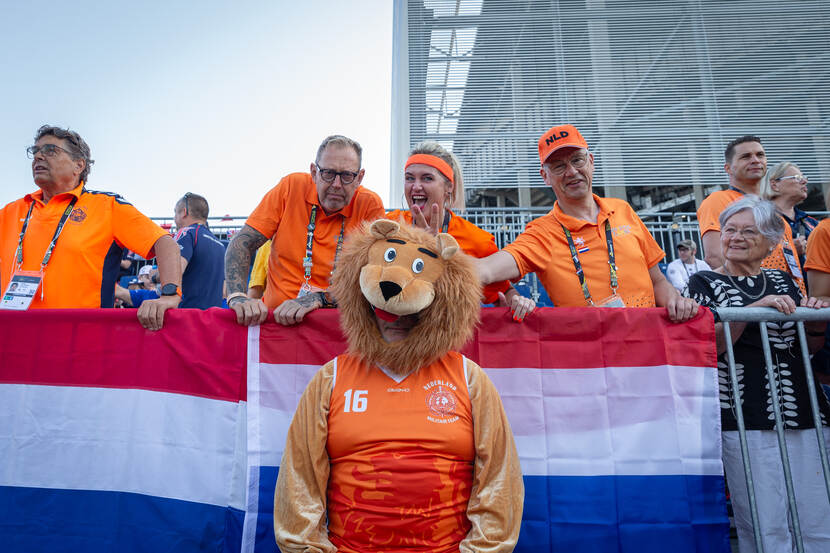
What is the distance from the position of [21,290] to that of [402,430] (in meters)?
2.59

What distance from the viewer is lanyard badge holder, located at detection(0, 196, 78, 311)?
2.88 meters

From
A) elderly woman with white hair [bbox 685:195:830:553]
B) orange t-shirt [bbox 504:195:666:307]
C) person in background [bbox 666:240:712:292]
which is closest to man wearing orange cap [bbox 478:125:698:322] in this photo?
orange t-shirt [bbox 504:195:666:307]

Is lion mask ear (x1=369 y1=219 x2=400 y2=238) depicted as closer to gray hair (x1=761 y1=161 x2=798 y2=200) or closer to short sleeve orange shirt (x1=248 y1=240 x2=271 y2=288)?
short sleeve orange shirt (x1=248 y1=240 x2=271 y2=288)

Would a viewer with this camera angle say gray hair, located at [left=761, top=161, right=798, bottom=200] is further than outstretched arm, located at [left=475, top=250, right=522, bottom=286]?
Yes

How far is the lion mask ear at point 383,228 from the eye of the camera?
2.04 m

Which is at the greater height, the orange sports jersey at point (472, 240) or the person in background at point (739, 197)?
the person in background at point (739, 197)

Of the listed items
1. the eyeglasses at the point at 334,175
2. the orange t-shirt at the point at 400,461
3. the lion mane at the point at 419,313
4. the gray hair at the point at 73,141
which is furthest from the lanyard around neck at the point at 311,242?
the gray hair at the point at 73,141

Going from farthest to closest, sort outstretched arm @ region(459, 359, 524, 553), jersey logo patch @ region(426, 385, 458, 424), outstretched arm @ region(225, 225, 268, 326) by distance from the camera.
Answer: outstretched arm @ region(225, 225, 268, 326) → jersey logo patch @ region(426, 385, 458, 424) → outstretched arm @ region(459, 359, 524, 553)

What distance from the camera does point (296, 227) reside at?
312cm

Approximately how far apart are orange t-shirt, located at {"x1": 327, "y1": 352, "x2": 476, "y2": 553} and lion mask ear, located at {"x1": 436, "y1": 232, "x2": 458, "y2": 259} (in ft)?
1.58

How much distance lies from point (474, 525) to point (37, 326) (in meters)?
2.66

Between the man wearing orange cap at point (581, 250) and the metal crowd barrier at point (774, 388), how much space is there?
1.04 feet

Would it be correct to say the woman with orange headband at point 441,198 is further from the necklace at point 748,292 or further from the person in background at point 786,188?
the person in background at point 786,188

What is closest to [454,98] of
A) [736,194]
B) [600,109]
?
[600,109]
